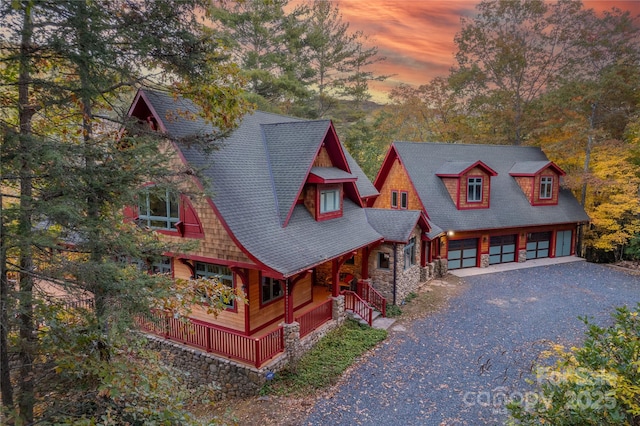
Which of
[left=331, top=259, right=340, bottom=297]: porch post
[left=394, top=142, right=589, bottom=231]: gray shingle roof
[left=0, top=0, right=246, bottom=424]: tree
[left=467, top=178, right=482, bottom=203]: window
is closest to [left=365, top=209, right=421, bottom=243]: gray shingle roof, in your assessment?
[left=331, top=259, right=340, bottom=297]: porch post

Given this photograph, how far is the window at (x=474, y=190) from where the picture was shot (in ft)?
68.0

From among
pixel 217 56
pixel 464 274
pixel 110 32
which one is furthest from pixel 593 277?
pixel 110 32

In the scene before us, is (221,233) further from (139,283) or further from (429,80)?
(429,80)

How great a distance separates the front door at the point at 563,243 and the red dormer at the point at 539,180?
2154mm

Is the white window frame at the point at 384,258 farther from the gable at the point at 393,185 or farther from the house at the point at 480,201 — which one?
the gable at the point at 393,185

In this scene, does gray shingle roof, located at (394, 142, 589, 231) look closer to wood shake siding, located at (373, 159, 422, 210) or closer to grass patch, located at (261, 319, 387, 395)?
wood shake siding, located at (373, 159, 422, 210)

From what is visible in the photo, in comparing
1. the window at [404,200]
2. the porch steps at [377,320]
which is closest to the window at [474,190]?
the window at [404,200]

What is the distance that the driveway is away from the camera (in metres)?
8.33

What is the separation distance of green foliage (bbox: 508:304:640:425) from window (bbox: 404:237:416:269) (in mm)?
11007

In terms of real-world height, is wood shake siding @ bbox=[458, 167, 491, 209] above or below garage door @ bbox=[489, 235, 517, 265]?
above

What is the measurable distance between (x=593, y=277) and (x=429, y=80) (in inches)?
839

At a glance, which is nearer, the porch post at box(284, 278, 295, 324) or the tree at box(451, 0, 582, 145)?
the porch post at box(284, 278, 295, 324)

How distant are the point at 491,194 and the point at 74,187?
2214cm

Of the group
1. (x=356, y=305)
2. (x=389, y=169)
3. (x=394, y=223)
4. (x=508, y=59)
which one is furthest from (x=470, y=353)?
(x=508, y=59)
